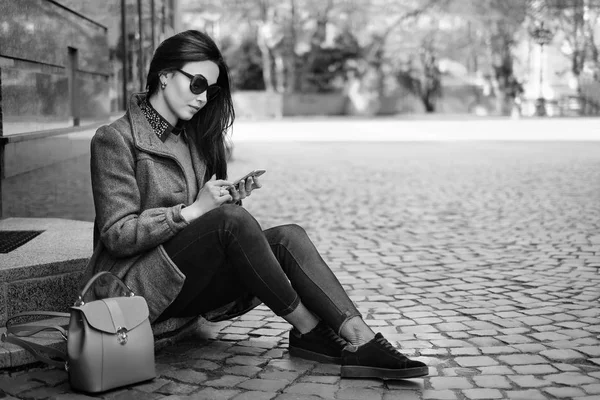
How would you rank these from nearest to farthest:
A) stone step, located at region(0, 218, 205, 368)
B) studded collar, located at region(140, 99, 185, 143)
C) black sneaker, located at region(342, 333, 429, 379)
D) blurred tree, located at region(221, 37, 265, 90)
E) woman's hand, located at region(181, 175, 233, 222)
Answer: black sneaker, located at region(342, 333, 429, 379) → woman's hand, located at region(181, 175, 233, 222) → stone step, located at region(0, 218, 205, 368) → studded collar, located at region(140, 99, 185, 143) → blurred tree, located at region(221, 37, 265, 90)

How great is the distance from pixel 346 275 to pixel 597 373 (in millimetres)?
2499


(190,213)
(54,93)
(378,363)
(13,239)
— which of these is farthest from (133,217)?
(54,93)

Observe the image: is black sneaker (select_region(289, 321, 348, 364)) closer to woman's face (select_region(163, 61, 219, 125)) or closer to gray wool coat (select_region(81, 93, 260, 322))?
gray wool coat (select_region(81, 93, 260, 322))

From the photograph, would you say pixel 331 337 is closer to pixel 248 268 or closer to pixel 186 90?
pixel 248 268

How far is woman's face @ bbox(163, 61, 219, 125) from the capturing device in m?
3.90

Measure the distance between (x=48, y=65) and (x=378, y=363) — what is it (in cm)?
400

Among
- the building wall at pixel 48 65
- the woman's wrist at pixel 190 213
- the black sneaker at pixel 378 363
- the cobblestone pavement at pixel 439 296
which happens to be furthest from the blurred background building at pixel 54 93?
the black sneaker at pixel 378 363

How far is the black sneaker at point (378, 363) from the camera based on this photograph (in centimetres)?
361

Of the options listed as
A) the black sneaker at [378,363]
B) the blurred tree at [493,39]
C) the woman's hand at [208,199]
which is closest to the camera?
the black sneaker at [378,363]

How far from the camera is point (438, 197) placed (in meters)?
10.7

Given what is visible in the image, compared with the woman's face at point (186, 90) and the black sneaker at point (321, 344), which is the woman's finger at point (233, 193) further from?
the black sneaker at point (321, 344)

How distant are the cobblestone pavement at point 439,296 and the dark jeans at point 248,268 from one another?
27cm

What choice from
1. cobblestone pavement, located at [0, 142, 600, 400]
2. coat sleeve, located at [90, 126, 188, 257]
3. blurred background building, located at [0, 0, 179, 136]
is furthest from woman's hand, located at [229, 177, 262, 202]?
blurred background building, located at [0, 0, 179, 136]

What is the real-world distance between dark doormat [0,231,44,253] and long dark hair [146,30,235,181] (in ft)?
3.80
